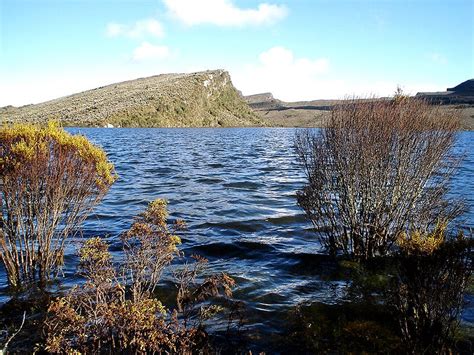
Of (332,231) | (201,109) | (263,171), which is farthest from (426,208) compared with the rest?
(201,109)

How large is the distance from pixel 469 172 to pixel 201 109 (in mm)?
119000

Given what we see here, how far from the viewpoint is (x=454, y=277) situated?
4.37 m

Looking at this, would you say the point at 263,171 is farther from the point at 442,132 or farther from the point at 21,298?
the point at 21,298

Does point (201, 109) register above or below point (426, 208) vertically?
above

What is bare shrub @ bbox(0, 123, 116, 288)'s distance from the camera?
637cm

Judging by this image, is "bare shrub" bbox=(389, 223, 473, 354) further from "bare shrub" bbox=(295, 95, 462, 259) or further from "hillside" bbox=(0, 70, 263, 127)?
"hillside" bbox=(0, 70, 263, 127)

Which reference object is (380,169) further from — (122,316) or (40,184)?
(40,184)

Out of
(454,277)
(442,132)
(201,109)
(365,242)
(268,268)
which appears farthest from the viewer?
(201,109)

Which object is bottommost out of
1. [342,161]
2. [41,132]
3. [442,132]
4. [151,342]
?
[151,342]

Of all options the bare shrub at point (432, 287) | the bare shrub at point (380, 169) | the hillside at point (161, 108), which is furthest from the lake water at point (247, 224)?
the hillside at point (161, 108)

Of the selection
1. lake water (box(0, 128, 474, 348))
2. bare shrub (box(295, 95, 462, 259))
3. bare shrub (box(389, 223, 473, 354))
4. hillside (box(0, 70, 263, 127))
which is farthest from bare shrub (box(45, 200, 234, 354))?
hillside (box(0, 70, 263, 127))

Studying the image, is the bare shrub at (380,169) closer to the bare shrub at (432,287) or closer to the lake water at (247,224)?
the lake water at (247,224)

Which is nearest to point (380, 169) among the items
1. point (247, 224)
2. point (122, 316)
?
point (122, 316)

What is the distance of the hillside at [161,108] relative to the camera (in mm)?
101312
